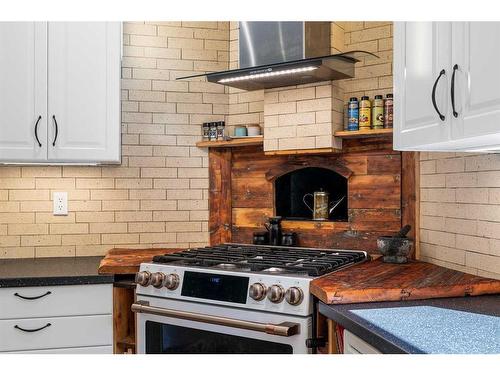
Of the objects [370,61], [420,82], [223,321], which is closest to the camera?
[420,82]

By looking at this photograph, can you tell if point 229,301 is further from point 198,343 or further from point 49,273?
point 49,273

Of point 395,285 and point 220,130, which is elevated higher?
point 220,130

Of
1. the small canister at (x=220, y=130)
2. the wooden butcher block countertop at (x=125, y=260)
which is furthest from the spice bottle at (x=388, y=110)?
the wooden butcher block countertop at (x=125, y=260)

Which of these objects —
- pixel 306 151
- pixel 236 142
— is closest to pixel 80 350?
pixel 236 142

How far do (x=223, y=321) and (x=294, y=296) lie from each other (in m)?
0.34

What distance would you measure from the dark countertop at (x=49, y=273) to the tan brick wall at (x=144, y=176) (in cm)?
23

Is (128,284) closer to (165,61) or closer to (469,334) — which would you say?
(165,61)

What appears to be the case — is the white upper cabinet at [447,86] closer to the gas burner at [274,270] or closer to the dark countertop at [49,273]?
the gas burner at [274,270]

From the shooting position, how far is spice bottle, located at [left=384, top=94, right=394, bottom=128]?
2.67 metres

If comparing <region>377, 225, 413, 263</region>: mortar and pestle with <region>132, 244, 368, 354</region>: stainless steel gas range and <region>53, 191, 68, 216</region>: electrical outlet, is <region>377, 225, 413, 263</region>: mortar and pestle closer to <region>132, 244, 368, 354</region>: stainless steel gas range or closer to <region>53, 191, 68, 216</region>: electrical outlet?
<region>132, 244, 368, 354</region>: stainless steel gas range

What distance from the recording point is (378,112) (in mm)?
2715

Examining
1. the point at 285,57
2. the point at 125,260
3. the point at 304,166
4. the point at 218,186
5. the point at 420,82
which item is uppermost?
the point at 285,57

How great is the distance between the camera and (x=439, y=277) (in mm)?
2203

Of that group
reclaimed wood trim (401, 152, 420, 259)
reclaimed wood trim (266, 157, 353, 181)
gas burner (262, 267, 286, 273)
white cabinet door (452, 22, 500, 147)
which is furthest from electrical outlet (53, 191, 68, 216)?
white cabinet door (452, 22, 500, 147)
